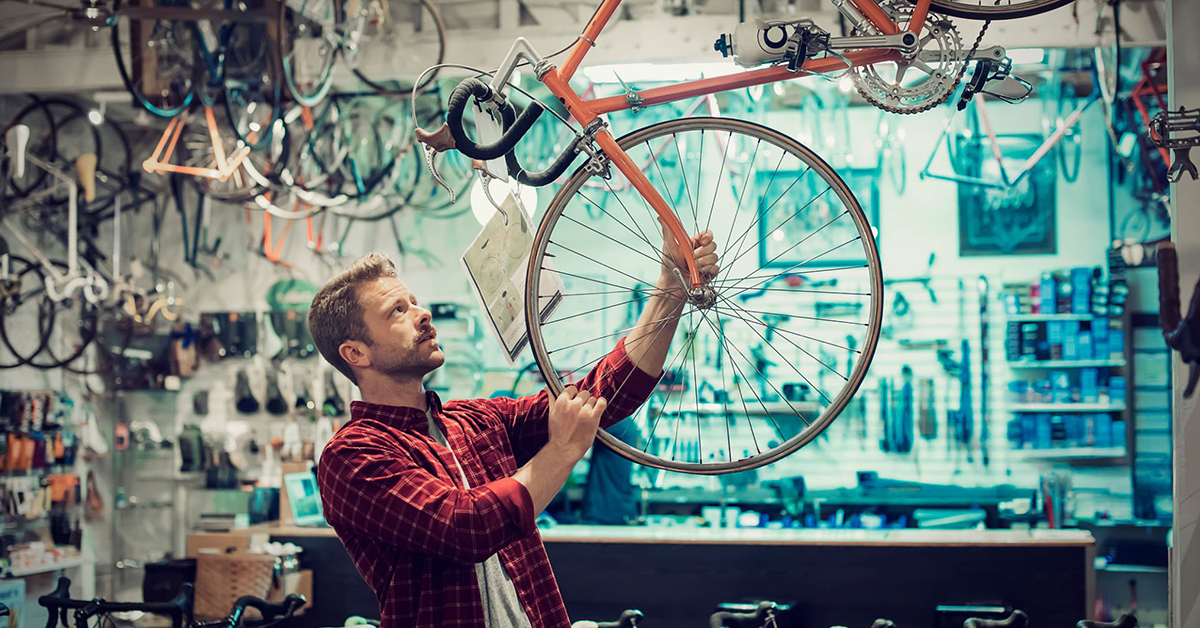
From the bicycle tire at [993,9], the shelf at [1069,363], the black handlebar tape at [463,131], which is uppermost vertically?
the bicycle tire at [993,9]

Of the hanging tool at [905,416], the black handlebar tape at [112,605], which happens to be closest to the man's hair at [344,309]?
the black handlebar tape at [112,605]

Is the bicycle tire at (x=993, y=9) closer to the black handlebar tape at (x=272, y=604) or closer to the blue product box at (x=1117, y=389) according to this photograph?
the black handlebar tape at (x=272, y=604)

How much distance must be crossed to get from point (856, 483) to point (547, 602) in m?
5.27

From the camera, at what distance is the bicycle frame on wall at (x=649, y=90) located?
6.21ft

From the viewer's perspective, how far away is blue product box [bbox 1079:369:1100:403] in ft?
21.7

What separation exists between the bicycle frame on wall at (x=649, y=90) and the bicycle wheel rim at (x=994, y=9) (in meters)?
0.09

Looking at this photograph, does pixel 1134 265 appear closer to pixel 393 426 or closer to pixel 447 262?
pixel 447 262

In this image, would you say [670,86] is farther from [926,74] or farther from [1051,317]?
[1051,317]

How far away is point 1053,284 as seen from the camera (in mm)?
6703

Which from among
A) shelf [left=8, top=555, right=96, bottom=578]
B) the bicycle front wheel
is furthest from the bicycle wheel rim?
shelf [left=8, top=555, right=96, bottom=578]

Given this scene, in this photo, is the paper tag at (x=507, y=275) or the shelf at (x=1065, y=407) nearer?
the paper tag at (x=507, y=275)

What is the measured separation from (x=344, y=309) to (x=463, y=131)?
0.51 metres

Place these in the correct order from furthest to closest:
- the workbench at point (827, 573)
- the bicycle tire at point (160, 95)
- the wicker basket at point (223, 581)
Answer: the wicker basket at point (223, 581) < the bicycle tire at point (160, 95) < the workbench at point (827, 573)

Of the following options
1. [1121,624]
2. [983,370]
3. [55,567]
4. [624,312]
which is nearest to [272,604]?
[1121,624]
